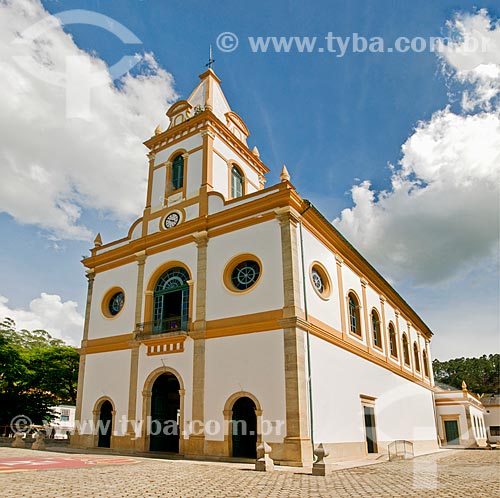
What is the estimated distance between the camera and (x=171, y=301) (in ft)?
62.0

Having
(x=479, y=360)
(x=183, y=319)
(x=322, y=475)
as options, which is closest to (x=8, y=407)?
(x=183, y=319)

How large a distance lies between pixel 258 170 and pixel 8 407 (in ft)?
59.4

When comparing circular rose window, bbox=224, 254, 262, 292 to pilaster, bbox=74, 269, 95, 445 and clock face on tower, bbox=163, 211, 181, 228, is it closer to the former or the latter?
clock face on tower, bbox=163, 211, 181, 228

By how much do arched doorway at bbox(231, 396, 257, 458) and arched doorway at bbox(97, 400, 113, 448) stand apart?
20.1 feet

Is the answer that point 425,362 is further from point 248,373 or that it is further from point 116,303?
point 116,303

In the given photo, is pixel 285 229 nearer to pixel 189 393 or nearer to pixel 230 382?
pixel 230 382

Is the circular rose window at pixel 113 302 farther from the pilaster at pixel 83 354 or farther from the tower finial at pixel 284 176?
the tower finial at pixel 284 176

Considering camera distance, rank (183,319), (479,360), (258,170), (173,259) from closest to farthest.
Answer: (183,319), (173,259), (258,170), (479,360)

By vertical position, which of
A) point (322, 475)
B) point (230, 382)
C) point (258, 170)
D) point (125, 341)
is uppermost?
point (258, 170)

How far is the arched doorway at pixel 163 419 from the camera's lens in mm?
16766

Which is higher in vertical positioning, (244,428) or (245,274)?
(245,274)

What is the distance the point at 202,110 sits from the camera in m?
20.8

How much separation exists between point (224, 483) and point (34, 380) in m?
21.1

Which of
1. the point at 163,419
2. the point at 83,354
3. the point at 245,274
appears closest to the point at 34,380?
the point at 83,354
